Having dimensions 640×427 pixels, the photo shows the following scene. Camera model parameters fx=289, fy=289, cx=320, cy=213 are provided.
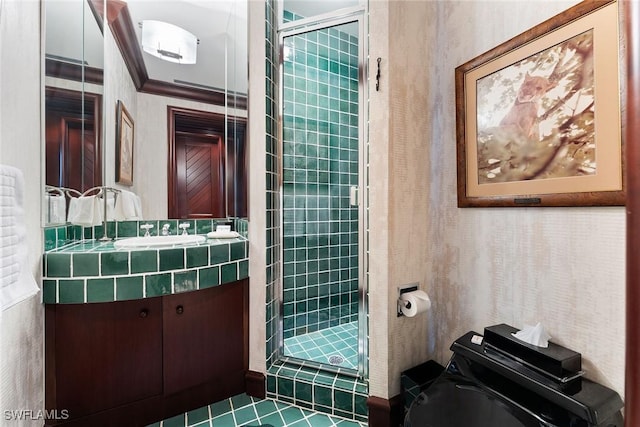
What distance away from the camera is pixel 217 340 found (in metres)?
1.63

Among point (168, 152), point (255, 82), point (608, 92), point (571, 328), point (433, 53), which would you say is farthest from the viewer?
point (168, 152)

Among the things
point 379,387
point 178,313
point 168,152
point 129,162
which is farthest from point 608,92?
point 129,162

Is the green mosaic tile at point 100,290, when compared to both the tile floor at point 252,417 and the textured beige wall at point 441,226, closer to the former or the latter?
the tile floor at point 252,417

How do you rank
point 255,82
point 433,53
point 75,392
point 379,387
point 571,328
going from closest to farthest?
point 571,328
point 75,392
point 379,387
point 433,53
point 255,82

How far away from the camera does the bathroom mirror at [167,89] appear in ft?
5.69

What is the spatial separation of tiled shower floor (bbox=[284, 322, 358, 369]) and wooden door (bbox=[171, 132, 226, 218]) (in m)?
1.06

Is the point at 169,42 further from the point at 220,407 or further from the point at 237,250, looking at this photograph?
the point at 220,407

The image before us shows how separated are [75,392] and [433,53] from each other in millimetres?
2407

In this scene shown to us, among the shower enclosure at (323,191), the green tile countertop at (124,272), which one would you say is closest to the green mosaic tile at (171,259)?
the green tile countertop at (124,272)

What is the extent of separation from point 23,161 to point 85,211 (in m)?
0.47

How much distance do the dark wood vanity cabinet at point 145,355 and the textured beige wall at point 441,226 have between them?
2.73 ft

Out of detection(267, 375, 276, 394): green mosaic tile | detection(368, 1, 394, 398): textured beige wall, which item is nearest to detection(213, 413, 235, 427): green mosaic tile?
detection(267, 375, 276, 394): green mosaic tile

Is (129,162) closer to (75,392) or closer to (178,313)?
(178,313)

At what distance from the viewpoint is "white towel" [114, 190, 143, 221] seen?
5.76 feet
